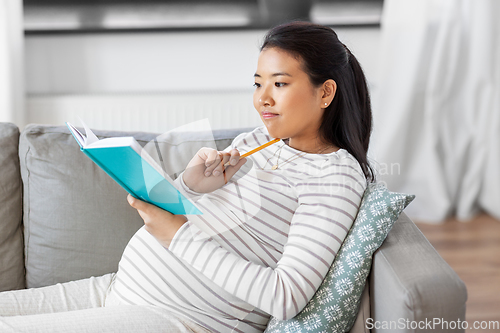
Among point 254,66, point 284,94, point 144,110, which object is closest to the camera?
point 284,94

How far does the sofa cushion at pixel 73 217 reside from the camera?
A: 128 centimetres

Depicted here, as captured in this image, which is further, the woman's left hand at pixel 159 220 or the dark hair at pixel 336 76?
the dark hair at pixel 336 76

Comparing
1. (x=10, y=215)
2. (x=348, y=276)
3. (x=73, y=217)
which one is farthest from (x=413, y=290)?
(x=10, y=215)

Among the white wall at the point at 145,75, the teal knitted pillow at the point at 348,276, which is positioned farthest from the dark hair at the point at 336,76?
the white wall at the point at 145,75

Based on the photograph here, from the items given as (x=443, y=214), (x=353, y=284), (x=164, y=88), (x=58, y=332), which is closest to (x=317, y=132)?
(x=353, y=284)

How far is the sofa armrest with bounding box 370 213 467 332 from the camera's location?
0.82 meters

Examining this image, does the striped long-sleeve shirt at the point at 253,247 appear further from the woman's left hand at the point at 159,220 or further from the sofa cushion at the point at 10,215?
the sofa cushion at the point at 10,215

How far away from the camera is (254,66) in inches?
101

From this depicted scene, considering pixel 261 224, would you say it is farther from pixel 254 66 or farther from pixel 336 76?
pixel 254 66

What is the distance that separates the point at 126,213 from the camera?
1293mm

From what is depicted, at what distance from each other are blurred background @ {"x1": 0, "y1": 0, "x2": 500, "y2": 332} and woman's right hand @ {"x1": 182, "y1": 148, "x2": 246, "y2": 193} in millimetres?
1450

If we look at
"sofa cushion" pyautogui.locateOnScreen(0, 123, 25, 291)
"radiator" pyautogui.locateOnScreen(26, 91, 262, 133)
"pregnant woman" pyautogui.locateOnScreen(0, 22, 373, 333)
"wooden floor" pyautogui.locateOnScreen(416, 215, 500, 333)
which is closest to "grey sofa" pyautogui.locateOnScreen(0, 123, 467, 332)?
"sofa cushion" pyautogui.locateOnScreen(0, 123, 25, 291)

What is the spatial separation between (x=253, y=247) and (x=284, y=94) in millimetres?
324

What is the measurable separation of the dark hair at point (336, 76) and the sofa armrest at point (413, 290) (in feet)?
0.75
